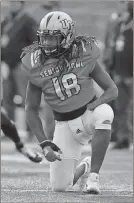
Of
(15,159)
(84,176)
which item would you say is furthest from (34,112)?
(15,159)

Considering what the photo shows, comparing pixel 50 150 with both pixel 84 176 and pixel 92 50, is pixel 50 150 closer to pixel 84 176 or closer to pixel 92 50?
pixel 84 176

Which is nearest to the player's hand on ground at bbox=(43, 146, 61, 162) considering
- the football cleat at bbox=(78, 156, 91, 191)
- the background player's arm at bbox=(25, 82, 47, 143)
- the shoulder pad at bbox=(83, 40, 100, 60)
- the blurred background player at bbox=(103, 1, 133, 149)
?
the background player's arm at bbox=(25, 82, 47, 143)

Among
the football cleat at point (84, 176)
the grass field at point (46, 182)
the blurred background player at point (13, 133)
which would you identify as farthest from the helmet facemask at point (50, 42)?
the blurred background player at point (13, 133)

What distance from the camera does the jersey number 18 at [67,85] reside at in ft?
21.5

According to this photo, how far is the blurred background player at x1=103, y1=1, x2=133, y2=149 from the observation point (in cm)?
1191

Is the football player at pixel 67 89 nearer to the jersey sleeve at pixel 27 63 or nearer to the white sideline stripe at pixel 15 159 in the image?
the jersey sleeve at pixel 27 63

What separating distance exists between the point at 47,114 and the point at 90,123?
5928mm

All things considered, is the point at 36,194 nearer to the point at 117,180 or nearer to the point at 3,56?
the point at 117,180

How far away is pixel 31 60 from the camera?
21.4 ft

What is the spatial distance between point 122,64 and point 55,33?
5.80 meters

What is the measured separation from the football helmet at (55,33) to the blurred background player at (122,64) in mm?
5350

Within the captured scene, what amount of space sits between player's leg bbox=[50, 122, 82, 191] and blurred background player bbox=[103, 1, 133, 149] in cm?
513

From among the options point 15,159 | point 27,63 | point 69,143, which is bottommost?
point 15,159

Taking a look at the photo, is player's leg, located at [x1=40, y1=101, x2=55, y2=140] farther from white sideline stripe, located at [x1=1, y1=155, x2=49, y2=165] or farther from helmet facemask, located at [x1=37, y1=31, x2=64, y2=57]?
helmet facemask, located at [x1=37, y1=31, x2=64, y2=57]
